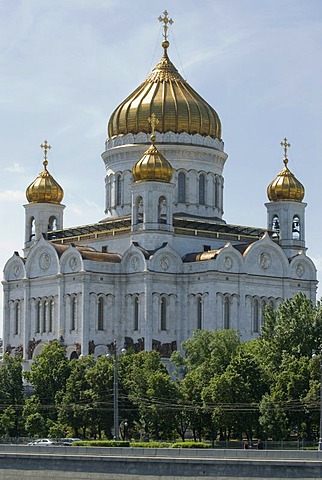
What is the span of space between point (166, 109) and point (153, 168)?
8.79 metres

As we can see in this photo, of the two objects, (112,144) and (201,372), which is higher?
(112,144)

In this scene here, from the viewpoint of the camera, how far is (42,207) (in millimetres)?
104250

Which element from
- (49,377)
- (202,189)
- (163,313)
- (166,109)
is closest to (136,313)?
(163,313)

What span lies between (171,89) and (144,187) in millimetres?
11501

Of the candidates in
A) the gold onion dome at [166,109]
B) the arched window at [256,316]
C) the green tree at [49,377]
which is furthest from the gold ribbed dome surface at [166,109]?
the green tree at [49,377]

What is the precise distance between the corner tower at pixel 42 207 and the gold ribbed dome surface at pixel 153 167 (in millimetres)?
11816

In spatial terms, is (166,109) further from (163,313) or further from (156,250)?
(163,313)

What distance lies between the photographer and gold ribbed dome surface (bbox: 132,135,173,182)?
307ft

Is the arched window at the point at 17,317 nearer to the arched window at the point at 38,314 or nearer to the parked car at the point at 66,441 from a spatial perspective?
the arched window at the point at 38,314

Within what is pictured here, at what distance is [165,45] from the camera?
105 meters

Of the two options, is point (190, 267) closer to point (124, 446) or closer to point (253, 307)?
point (253, 307)

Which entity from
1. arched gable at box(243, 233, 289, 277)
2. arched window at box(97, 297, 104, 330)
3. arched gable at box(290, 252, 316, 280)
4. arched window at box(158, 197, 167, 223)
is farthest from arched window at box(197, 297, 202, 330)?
arched gable at box(290, 252, 316, 280)

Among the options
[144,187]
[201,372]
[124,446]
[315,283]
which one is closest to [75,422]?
[201,372]

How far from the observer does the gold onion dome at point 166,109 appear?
101000mm
